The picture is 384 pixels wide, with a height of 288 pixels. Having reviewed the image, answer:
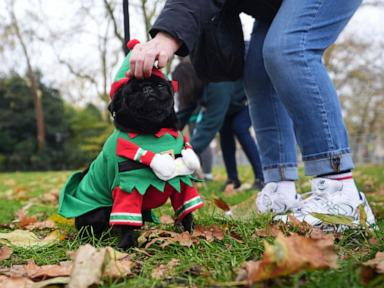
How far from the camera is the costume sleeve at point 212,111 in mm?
4012

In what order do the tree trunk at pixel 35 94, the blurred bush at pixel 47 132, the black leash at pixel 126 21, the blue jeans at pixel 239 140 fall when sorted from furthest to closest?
1. the blurred bush at pixel 47 132
2. the tree trunk at pixel 35 94
3. the blue jeans at pixel 239 140
4. the black leash at pixel 126 21

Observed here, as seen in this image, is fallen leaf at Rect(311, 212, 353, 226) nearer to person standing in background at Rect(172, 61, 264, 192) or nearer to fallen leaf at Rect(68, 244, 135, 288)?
fallen leaf at Rect(68, 244, 135, 288)

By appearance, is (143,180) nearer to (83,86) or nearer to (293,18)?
(293,18)

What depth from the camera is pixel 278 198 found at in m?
2.12

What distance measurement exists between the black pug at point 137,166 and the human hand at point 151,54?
0.05 meters

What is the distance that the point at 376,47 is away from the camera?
24.3 m

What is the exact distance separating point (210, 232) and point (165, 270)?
17.9 inches

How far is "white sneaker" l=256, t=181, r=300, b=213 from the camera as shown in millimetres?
2088

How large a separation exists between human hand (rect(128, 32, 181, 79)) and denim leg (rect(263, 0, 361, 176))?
1.61ft

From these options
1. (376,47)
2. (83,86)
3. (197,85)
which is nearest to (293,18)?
A: (197,85)

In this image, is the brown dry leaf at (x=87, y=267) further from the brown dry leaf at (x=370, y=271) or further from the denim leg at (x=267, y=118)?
the denim leg at (x=267, y=118)

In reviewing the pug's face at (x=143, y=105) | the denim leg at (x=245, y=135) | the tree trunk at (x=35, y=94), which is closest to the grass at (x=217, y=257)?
the pug's face at (x=143, y=105)

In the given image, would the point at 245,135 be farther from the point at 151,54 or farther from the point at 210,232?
the point at 151,54

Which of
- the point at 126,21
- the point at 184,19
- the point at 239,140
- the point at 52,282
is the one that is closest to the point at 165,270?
the point at 52,282
